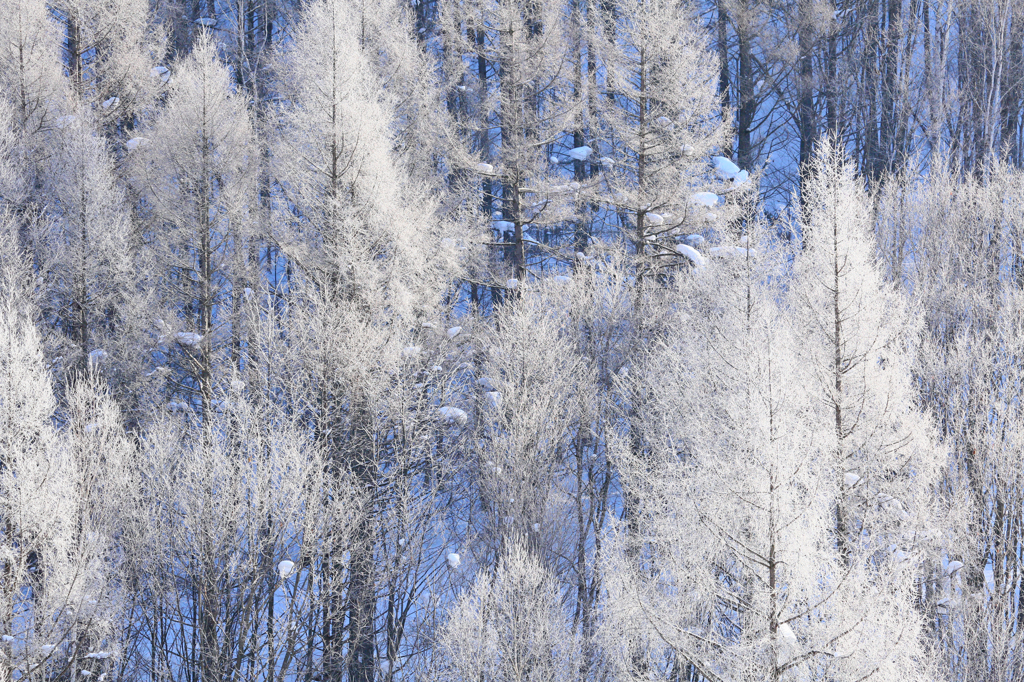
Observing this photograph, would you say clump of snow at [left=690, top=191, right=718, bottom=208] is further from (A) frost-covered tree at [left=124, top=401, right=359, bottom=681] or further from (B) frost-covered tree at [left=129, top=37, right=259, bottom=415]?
(B) frost-covered tree at [left=129, top=37, right=259, bottom=415]

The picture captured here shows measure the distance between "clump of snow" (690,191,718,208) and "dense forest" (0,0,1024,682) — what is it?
16 cm

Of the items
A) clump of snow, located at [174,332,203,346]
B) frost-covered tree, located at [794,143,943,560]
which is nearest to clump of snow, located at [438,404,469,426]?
clump of snow, located at [174,332,203,346]

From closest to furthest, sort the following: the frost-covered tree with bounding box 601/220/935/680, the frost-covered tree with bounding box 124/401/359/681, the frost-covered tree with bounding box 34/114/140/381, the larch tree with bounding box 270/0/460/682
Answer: the frost-covered tree with bounding box 601/220/935/680, the frost-covered tree with bounding box 124/401/359/681, the larch tree with bounding box 270/0/460/682, the frost-covered tree with bounding box 34/114/140/381

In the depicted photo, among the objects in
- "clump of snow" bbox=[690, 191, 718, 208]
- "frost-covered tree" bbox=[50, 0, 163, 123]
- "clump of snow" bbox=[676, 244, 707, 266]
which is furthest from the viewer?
"frost-covered tree" bbox=[50, 0, 163, 123]

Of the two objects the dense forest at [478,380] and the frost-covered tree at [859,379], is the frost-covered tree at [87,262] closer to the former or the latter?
the dense forest at [478,380]

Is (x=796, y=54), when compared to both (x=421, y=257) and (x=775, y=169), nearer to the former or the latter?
(x=775, y=169)

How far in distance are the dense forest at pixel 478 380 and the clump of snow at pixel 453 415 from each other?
0.31 metres

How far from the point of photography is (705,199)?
63.2 ft

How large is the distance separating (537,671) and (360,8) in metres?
17.7

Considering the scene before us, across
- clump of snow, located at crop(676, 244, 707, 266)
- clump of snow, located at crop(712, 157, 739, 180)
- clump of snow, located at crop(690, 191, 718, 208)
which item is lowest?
clump of snow, located at crop(676, 244, 707, 266)

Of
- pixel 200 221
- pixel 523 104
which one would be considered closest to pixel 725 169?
pixel 523 104

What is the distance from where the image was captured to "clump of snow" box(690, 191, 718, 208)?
19266mm

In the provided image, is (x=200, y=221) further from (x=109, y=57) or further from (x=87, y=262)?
(x=109, y=57)

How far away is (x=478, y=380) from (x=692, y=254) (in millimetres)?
5972
